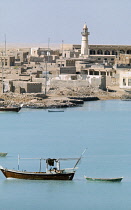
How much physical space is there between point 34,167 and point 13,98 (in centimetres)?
1870

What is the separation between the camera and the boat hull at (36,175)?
72.5ft

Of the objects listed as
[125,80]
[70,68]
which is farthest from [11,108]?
[70,68]

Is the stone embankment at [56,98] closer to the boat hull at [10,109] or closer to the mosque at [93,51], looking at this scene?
the boat hull at [10,109]

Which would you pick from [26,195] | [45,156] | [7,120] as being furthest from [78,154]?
[7,120]

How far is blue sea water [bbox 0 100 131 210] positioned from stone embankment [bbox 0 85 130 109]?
1.43 metres

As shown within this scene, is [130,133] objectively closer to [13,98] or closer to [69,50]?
[13,98]

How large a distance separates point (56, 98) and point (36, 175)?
21.3 metres

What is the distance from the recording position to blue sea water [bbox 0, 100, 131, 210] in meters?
20.8

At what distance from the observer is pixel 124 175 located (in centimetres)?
2303

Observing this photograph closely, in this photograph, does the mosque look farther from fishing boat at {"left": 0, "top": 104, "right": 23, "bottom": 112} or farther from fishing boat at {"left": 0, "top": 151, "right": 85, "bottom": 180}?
fishing boat at {"left": 0, "top": 151, "right": 85, "bottom": 180}

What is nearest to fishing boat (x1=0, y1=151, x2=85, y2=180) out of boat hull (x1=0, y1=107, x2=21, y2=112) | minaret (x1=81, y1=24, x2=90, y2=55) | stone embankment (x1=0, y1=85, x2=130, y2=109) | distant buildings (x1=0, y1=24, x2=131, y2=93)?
boat hull (x1=0, y1=107, x2=21, y2=112)

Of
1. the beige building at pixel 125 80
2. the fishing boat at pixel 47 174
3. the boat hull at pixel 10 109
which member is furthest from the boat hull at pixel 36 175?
the beige building at pixel 125 80

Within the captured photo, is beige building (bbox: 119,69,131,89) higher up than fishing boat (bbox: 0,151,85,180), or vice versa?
beige building (bbox: 119,69,131,89)

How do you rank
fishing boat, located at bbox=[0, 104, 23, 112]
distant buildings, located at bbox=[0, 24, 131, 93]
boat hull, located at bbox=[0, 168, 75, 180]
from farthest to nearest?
distant buildings, located at bbox=[0, 24, 131, 93] < fishing boat, located at bbox=[0, 104, 23, 112] < boat hull, located at bbox=[0, 168, 75, 180]
